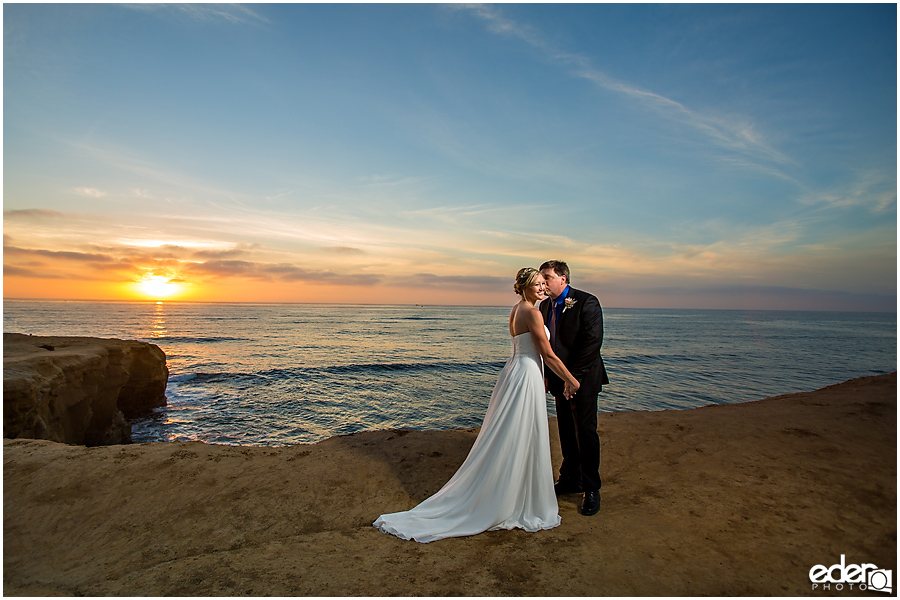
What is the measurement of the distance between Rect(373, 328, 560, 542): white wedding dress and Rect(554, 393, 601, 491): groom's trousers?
1.83 feet

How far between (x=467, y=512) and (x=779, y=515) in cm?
300

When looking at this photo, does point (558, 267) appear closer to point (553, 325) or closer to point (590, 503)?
point (553, 325)

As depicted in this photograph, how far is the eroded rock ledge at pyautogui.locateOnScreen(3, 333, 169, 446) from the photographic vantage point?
8.63 m

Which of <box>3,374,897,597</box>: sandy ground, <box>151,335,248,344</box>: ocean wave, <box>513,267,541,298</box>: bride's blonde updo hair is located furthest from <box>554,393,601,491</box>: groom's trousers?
<box>151,335,248,344</box>: ocean wave

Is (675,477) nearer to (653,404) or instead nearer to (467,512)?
(467,512)

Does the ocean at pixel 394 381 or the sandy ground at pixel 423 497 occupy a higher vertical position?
the sandy ground at pixel 423 497

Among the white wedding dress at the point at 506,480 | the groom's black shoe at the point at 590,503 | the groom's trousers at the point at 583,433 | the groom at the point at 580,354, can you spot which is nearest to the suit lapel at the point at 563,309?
the groom at the point at 580,354

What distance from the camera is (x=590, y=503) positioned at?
4566 mm

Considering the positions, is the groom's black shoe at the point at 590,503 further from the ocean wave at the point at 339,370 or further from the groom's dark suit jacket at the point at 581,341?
the ocean wave at the point at 339,370

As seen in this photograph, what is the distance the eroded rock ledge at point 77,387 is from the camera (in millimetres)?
8633

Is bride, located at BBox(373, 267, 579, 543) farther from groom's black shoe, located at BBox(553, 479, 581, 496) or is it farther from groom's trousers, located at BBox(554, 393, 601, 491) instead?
groom's black shoe, located at BBox(553, 479, 581, 496)

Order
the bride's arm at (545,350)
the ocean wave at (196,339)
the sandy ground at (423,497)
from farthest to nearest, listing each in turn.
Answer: the ocean wave at (196,339) → the bride's arm at (545,350) → the sandy ground at (423,497)

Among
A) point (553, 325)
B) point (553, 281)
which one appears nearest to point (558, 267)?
point (553, 281)

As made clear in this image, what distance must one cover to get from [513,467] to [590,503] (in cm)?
101
